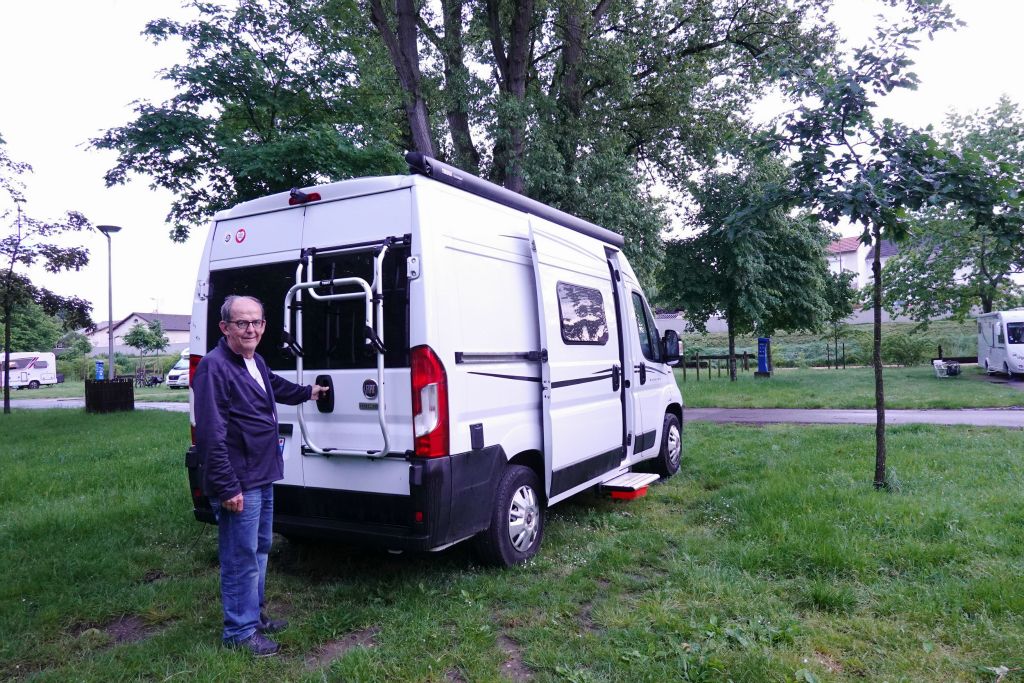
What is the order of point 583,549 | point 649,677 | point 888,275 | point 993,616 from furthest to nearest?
1. point 888,275
2. point 583,549
3. point 993,616
4. point 649,677

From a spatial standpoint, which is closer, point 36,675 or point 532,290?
point 36,675

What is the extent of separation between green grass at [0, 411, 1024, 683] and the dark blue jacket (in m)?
0.90

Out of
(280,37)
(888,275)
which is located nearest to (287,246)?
(280,37)

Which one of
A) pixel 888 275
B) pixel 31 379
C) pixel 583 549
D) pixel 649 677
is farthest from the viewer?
pixel 31 379

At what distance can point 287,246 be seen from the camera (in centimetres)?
438

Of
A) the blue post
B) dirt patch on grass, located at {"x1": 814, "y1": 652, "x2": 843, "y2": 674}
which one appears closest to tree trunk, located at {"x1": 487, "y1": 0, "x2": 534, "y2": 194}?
dirt patch on grass, located at {"x1": 814, "y1": 652, "x2": 843, "y2": 674}

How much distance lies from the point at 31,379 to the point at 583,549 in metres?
52.8

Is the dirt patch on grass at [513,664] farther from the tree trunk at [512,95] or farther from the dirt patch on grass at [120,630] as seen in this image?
the tree trunk at [512,95]

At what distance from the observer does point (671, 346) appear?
7066mm

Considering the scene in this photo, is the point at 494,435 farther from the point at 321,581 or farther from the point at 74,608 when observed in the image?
the point at 74,608

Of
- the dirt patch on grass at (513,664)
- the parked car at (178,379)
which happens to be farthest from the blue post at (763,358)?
the parked car at (178,379)

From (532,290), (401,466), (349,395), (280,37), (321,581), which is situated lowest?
(321,581)

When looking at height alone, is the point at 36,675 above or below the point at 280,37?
below

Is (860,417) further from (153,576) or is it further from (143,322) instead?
(143,322)
